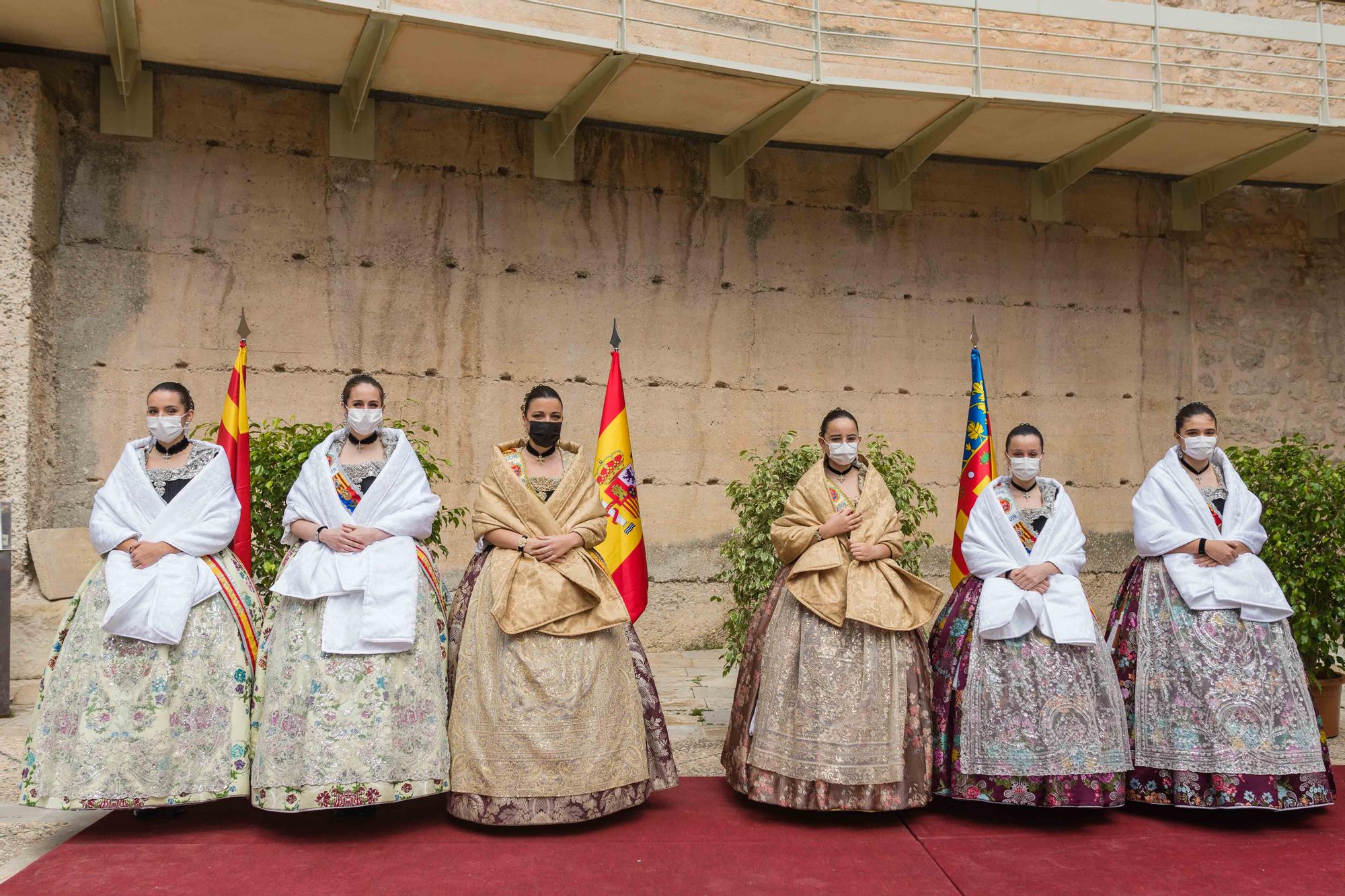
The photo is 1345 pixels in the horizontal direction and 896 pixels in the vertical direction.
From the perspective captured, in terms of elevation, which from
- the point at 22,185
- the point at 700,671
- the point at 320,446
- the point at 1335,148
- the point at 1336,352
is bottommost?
the point at 700,671

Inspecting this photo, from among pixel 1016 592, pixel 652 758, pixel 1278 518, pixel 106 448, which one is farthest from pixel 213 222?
pixel 1278 518

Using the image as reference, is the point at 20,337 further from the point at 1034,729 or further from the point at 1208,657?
the point at 1208,657

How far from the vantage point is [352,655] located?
376 cm

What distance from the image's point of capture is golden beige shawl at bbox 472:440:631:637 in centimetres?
389

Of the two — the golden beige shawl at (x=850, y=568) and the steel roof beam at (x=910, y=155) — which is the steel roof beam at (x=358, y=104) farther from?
the golden beige shawl at (x=850, y=568)

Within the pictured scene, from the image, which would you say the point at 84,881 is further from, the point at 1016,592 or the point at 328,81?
the point at 328,81

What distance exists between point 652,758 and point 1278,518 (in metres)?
3.48

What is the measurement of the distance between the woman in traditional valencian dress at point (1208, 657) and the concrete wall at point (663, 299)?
13.2 feet

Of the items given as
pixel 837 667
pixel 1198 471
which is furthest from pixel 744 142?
pixel 837 667

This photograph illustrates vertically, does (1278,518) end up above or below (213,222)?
below

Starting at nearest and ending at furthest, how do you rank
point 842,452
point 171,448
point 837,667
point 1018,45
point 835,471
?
point 837,667 → point 171,448 → point 842,452 → point 835,471 → point 1018,45

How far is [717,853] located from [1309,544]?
140 inches

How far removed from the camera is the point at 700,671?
7.15m

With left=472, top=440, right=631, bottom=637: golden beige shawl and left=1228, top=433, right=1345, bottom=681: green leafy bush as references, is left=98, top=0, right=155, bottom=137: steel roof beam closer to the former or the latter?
left=472, top=440, right=631, bottom=637: golden beige shawl
